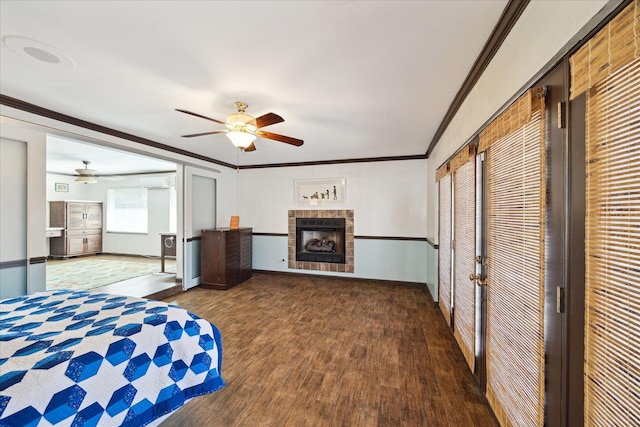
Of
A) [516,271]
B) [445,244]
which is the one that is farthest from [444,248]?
[516,271]

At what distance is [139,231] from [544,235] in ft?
29.0

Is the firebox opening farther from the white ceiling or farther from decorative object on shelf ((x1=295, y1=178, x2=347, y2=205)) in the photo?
the white ceiling

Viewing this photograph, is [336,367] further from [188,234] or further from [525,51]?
[188,234]

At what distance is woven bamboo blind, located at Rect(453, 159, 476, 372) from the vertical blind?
1209 millimetres

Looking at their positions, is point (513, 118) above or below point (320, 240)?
above

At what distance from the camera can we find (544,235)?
1089 mm

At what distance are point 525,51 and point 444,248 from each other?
240 cm

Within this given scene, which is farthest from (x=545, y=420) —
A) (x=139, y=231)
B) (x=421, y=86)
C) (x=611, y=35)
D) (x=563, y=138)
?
(x=139, y=231)

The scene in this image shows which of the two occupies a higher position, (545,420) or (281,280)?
(545,420)

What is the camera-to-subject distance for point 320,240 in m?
5.45

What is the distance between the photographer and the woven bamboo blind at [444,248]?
9.59ft

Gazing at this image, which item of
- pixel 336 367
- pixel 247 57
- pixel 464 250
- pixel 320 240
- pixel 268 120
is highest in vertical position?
pixel 247 57

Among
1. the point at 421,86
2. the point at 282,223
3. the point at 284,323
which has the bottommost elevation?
the point at 284,323

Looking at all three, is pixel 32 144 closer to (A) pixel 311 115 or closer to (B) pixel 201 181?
(B) pixel 201 181
